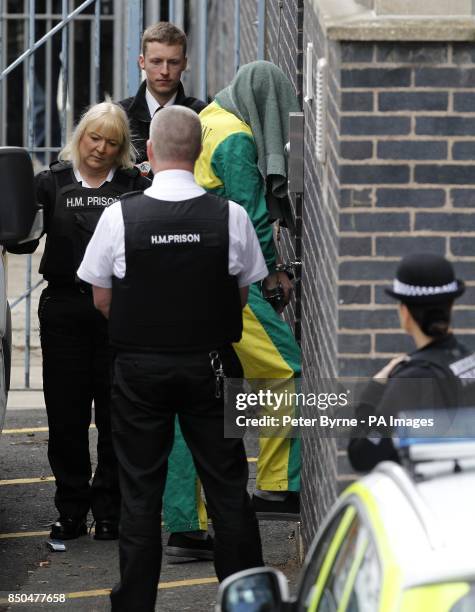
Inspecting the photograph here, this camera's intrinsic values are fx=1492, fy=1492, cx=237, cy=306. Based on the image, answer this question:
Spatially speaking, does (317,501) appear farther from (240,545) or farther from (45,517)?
(45,517)

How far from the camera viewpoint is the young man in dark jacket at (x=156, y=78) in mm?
7121

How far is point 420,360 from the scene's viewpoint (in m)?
4.02

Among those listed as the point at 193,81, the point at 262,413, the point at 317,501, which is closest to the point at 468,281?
the point at 317,501

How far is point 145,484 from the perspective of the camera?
525cm

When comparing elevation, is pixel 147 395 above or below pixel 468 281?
below

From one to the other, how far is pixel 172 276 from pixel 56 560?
6.38 ft

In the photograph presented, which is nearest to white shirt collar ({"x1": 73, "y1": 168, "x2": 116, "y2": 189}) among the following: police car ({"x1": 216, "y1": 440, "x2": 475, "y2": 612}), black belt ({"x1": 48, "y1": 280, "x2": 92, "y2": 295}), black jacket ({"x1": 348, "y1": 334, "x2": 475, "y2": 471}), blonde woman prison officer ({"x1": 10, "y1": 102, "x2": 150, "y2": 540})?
blonde woman prison officer ({"x1": 10, "y1": 102, "x2": 150, "y2": 540})

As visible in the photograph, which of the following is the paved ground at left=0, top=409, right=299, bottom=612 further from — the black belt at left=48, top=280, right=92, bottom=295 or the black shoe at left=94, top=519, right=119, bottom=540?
the black belt at left=48, top=280, right=92, bottom=295

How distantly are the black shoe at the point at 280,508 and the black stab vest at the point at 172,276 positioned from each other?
1.52 meters

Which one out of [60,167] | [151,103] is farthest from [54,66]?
[60,167]

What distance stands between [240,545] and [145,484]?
411 mm

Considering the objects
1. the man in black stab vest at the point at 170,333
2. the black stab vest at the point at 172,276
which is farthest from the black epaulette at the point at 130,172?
the black stab vest at the point at 172,276

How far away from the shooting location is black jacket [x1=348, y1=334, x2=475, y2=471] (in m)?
4.01

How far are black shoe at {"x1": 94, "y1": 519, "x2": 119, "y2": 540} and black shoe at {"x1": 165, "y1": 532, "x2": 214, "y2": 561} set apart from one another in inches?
15.5
